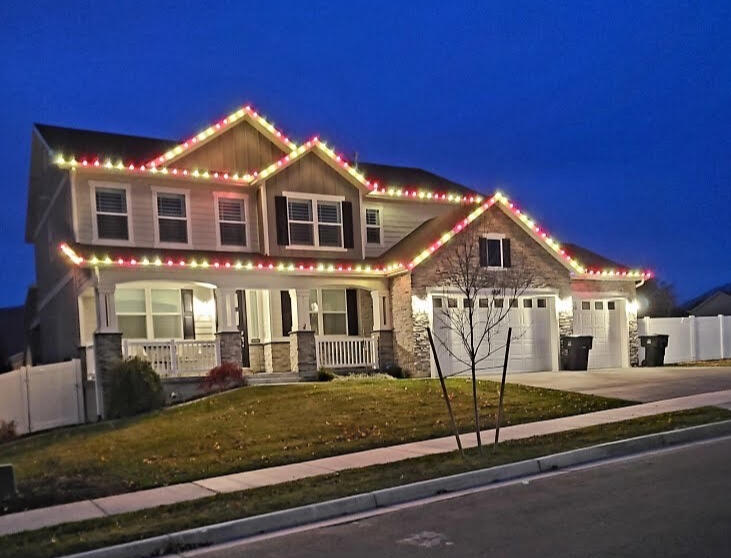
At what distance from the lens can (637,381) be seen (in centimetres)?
1725

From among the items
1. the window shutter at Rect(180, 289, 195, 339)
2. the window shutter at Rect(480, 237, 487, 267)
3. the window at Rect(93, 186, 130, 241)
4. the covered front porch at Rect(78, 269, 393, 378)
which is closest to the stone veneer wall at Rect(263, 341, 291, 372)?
the covered front porch at Rect(78, 269, 393, 378)

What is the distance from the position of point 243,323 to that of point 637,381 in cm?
1067

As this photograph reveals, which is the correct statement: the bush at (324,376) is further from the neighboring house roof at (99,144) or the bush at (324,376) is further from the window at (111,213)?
the neighboring house roof at (99,144)

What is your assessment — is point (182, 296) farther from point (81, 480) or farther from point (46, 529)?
point (46, 529)

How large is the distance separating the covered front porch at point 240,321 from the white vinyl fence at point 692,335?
996 centimetres

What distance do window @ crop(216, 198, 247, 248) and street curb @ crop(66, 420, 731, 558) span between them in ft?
42.1

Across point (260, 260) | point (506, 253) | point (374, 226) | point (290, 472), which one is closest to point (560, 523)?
point (290, 472)

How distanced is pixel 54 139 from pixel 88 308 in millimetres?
4832

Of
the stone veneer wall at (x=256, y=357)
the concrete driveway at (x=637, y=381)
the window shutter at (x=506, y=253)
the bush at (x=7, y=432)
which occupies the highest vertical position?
the window shutter at (x=506, y=253)

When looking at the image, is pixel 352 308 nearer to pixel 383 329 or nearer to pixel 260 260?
pixel 383 329

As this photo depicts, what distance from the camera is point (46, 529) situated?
24.5ft

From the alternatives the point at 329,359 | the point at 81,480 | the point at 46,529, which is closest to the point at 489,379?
the point at 329,359

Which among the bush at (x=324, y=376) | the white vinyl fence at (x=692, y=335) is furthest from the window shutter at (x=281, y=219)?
the white vinyl fence at (x=692, y=335)

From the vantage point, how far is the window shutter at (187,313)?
19719 millimetres
